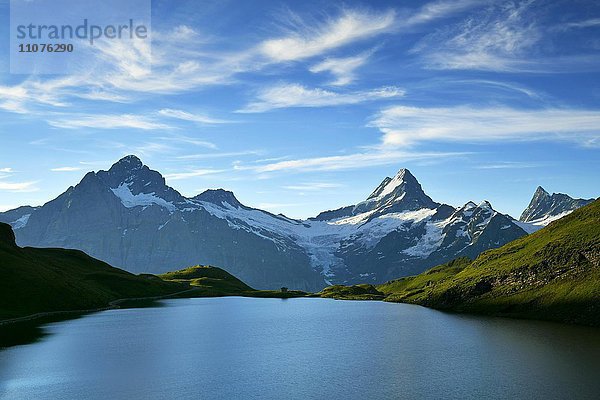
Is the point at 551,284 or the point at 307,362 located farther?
the point at 551,284

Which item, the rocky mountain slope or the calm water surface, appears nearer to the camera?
the calm water surface

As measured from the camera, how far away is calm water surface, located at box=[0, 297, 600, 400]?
73188 millimetres

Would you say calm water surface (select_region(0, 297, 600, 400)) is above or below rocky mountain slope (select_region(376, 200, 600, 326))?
below

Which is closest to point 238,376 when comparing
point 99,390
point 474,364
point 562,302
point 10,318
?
point 99,390

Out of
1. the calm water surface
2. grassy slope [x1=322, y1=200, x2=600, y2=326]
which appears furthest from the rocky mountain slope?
the calm water surface

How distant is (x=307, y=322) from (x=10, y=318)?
3158 inches

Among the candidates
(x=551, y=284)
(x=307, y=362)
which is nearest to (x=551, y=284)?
(x=551, y=284)

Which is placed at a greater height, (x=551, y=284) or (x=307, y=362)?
(x=551, y=284)

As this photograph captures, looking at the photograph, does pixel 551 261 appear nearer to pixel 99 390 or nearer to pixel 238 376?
pixel 238 376

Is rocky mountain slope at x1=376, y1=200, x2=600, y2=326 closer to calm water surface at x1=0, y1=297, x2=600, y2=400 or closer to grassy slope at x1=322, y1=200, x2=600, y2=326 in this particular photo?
grassy slope at x1=322, y1=200, x2=600, y2=326

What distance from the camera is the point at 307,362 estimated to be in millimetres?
93812

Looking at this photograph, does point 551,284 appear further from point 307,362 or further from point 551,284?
point 307,362

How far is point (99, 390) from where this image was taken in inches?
2933

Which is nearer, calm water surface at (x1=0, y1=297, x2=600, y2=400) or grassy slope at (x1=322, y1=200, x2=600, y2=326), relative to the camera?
calm water surface at (x1=0, y1=297, x2=600, y2=400)
